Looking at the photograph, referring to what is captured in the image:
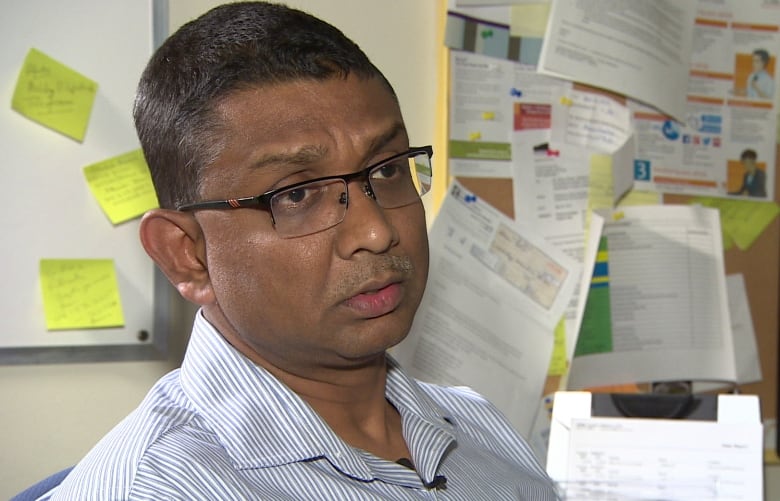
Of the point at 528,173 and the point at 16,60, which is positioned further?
the point at 528,173

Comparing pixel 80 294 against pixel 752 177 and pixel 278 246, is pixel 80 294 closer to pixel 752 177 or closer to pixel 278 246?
pixel 278 246

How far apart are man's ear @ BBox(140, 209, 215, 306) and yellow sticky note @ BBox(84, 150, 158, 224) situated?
55 cm

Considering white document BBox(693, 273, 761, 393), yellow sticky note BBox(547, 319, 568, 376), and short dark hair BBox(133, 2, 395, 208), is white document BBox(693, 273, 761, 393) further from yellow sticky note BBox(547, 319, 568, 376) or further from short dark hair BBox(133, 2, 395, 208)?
short dark hair BBox(133, 2, 395, 208)

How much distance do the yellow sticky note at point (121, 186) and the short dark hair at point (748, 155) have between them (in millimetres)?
1073

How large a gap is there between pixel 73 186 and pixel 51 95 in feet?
0.43

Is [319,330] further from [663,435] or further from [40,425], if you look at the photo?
[40,425]

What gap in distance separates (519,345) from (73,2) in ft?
2.86

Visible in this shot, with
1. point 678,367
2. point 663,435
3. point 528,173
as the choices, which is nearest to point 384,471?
point 663,435

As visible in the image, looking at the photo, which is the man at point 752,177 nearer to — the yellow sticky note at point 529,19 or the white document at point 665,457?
the yellow sticky note at point 529,19

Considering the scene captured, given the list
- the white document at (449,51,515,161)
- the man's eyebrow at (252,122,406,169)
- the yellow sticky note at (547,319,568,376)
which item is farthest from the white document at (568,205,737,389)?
the man's eyebrow at (252,122,406,169)

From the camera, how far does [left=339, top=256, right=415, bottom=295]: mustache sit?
79cm

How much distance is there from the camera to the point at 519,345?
1587 millimetres

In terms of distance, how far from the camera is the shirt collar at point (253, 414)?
0.78 meters

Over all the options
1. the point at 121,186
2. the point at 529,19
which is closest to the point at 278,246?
the point at 121,186
